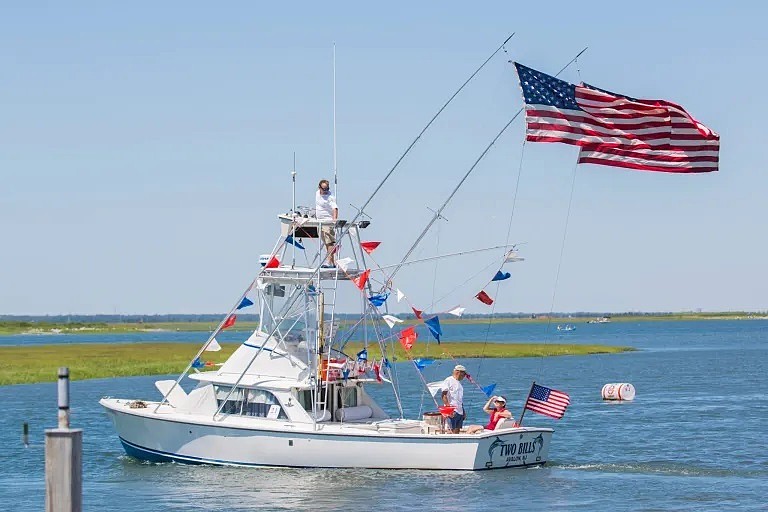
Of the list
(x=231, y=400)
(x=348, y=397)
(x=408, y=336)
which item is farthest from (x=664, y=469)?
(x=231, y=400)

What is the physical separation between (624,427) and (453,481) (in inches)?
614

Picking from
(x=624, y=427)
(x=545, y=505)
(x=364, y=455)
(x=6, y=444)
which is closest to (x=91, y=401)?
(x=6, y=444)

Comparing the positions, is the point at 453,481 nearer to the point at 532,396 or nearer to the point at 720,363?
the point at 532,396

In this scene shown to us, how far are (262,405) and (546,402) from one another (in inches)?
277

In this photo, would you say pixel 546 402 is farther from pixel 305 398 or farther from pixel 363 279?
pixel 305 398

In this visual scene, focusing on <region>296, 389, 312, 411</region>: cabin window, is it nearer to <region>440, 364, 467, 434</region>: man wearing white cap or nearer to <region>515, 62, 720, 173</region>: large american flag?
<region>440, 364, 467, 434</region>: man wearing white cap

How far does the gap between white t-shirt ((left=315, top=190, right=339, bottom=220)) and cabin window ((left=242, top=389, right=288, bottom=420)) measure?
15.3 ft

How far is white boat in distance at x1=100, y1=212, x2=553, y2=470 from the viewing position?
Answer: 3053 centimetres

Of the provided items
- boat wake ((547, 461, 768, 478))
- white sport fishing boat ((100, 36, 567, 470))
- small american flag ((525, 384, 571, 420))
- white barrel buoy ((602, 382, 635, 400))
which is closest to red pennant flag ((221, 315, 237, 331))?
white sport fishing boat ((100, 36, 567, 470))

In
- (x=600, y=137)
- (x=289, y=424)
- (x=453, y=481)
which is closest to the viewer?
(x=600, y=137)

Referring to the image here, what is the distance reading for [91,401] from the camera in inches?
2255

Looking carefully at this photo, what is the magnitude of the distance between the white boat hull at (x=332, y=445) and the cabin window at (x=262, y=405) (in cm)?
21

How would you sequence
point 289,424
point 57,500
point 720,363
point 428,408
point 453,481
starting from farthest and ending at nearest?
1. point 720,363
2. point 428,408
3. point 289,424
4. point 453,481
5. point 57,500

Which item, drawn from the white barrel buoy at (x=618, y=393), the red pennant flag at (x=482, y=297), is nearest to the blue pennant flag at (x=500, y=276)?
the red pennant flag at (x=482, y=297)
